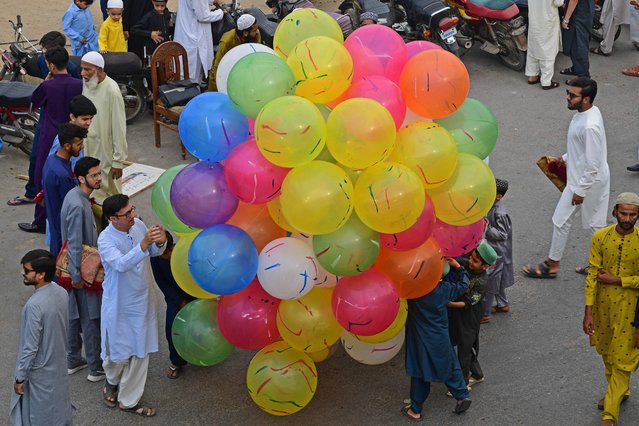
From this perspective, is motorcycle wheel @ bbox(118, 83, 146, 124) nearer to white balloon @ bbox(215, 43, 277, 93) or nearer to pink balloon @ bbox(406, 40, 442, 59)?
white balloon @ bbox(215, 43, 277, 93)

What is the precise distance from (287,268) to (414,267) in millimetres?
722

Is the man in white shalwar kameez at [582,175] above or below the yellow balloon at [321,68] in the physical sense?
below

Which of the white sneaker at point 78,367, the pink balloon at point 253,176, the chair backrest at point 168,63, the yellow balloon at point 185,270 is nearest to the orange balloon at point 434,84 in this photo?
the pink balloon at point 253,176

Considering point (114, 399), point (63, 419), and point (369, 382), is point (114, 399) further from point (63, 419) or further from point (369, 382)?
point (369, 382)

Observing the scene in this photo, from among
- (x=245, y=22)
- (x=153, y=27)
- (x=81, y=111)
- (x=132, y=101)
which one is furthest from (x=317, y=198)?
(x=153, y=27)

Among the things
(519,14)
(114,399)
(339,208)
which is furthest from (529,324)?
(519,14)

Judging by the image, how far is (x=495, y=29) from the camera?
11.4m

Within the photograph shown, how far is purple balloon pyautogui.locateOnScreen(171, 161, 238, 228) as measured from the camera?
517 cm

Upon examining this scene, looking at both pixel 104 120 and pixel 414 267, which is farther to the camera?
pixel 104 120

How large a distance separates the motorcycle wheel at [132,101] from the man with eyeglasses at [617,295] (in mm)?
6032

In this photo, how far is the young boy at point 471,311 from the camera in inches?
229

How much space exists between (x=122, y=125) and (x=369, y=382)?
3.08 metres

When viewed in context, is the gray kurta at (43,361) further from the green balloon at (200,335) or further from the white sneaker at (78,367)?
the white sneaker at (78,367)

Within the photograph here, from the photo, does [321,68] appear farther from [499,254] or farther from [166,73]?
[166,73]
